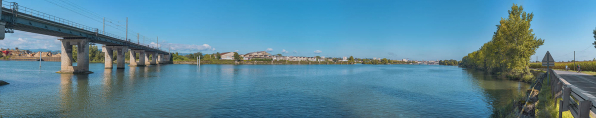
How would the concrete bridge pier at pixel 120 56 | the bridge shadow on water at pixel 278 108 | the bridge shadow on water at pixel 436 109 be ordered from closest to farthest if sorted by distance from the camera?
the bridge shadow on water at pixel 278 108
the bridge shadow on water at pixel 436 109
the concrete bridge pier at pixel 120 56

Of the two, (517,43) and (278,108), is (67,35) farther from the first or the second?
(517,43)

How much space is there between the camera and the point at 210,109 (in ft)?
60.7

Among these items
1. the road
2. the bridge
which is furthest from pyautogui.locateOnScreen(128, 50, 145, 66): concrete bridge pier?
the road

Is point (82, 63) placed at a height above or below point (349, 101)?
above

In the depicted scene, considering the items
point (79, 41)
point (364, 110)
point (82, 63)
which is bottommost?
point (364, 110)

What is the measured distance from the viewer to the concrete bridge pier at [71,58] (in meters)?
48.2

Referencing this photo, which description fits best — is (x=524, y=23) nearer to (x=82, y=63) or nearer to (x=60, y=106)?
(x=60, y=106)

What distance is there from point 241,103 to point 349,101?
9.03 metres

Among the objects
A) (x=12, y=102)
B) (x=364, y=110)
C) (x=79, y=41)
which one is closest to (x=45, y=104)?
(x=12, y=102)

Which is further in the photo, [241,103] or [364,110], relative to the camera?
[241,103]

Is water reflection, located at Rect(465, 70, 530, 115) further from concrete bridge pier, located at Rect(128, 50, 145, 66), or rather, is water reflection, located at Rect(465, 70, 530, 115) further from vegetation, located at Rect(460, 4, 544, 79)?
concrete bridge pier, located at Rect(128, 50, 145, 66)

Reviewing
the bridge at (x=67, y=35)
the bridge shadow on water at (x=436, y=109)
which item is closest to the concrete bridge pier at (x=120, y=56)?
the bridge at (x=67, y=35)

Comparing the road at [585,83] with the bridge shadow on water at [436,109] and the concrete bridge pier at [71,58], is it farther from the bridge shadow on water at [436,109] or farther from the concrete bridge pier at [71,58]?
the concrete bridge pier at [71,58]

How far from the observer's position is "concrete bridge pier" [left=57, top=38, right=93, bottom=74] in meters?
48.2
